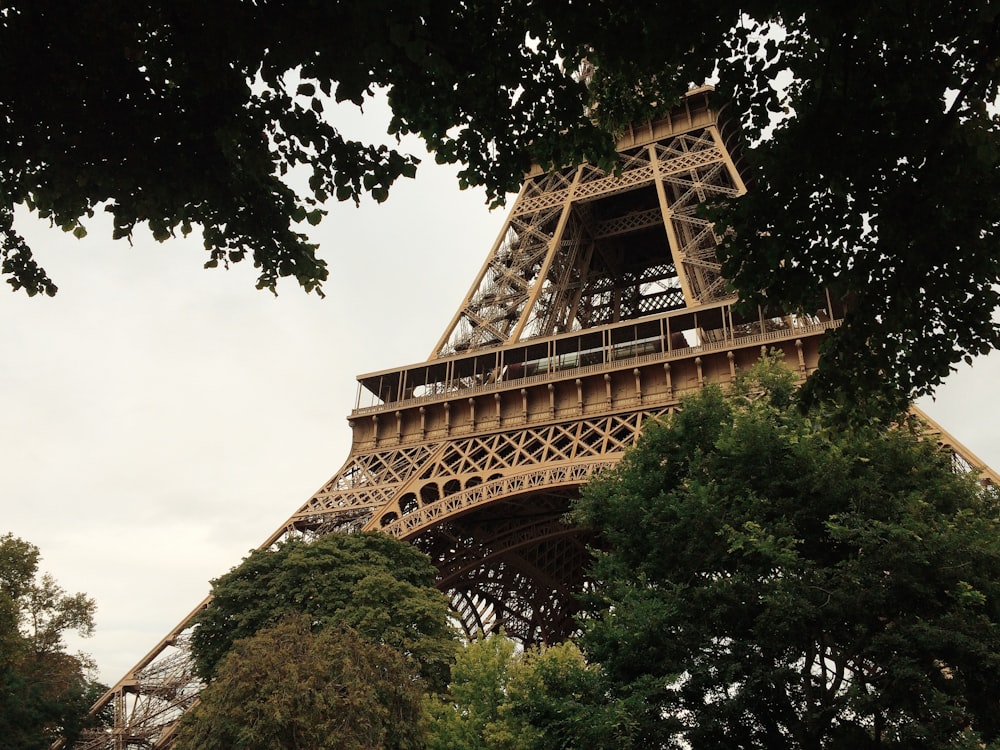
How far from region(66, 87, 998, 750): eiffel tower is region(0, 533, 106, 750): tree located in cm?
170

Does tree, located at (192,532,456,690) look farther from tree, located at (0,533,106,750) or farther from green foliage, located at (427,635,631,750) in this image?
tree, located at (0,533,106,750)

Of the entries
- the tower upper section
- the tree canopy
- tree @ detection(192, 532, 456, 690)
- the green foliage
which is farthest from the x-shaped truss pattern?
the tree canopy

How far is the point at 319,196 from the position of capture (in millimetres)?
6453

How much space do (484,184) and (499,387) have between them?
18.4 meters

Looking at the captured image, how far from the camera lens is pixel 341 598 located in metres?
19.9

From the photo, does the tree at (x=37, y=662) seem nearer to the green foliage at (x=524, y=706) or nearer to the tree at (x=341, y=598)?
the tree at (x=341, y=598)

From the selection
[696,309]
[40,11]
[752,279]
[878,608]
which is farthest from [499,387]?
[40,11]

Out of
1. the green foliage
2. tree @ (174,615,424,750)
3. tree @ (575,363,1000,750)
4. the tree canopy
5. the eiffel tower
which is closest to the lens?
the tree canopy

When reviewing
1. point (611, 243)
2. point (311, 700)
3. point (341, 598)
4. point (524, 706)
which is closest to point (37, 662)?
point (341, 598)

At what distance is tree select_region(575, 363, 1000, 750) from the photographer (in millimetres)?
9078

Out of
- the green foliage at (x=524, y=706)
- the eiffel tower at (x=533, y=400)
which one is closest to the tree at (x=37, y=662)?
the eiffel tower at (x=533, y=400)

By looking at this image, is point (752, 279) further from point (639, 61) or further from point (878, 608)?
point (878, 608)

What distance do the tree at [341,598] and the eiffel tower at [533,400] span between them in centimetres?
139

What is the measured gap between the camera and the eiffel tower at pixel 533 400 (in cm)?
2180
